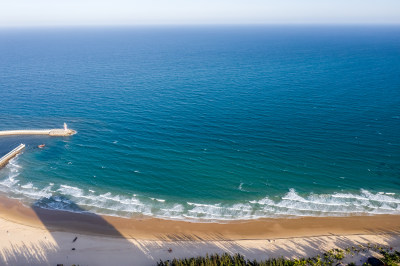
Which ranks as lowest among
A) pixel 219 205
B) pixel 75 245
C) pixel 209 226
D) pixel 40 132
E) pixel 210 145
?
pixel 75 245

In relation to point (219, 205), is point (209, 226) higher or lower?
lower

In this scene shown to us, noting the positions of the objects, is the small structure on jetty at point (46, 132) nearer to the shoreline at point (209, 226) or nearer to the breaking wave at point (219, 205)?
the breaking wave at point (219, 205)

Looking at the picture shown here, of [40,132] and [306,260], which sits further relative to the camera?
[40,132]

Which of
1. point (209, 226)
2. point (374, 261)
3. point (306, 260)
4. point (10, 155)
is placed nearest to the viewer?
point (374, 261)

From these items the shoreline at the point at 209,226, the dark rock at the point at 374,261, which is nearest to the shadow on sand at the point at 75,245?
the shoreline at the point at 209,226

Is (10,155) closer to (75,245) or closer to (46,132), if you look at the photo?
(46,132)

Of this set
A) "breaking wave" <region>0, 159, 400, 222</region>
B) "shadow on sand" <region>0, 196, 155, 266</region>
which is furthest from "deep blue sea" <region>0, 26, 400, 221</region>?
"shadow on sand" <region>0, 196, 155, 266</region>

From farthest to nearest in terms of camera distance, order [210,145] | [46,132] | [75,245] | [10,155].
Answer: [46,132] < [210,145] < [10,155] < [75,245]

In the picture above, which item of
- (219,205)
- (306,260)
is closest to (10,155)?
(219,205)
